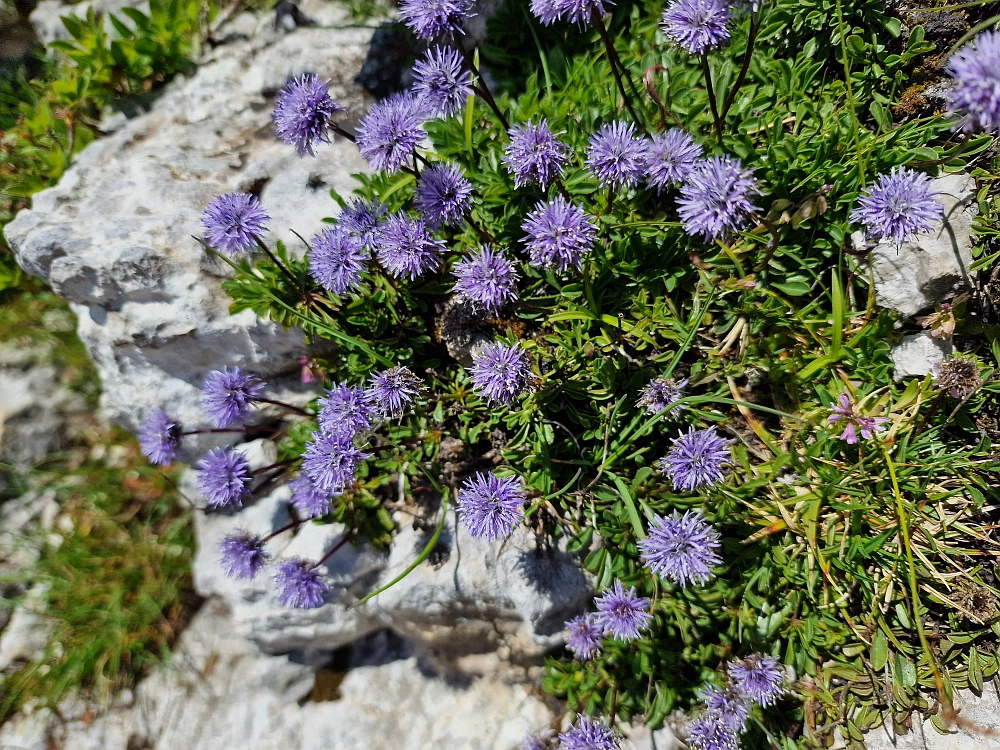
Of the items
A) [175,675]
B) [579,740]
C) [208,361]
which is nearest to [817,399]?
[579,740]

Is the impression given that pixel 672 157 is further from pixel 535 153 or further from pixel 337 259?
pixel 337 259

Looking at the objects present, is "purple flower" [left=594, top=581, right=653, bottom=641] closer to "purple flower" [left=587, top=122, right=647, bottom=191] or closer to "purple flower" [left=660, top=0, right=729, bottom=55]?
"purple flower" [left=587, top=122, right=647, bottom=191]

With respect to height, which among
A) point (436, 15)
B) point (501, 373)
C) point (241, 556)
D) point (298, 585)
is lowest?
point (298, 585)

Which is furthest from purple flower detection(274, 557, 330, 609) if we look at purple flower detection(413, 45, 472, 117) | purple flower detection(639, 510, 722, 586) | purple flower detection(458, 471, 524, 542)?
purple flower detection(413, 45, 472, 117)

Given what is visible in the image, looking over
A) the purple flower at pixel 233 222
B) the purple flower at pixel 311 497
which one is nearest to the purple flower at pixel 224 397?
the purple flower at pixel 311 497

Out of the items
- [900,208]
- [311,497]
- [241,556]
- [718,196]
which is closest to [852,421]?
[900,208]

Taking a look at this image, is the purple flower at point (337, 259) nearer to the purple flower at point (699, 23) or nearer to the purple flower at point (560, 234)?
the purple flower at point (560, 234)

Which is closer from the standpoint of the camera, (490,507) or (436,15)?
(436,15)

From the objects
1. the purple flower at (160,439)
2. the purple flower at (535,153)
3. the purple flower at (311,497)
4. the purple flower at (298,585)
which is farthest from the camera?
the purple flower at (160,439)
